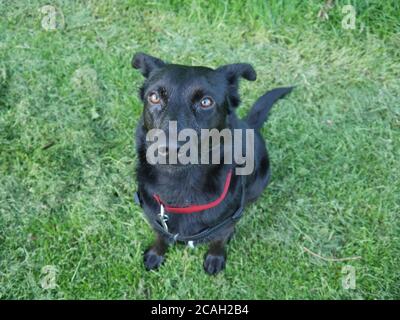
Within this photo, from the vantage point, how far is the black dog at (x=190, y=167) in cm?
227

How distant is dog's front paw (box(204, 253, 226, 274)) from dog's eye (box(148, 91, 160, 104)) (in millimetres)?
1263

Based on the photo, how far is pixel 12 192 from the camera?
3273 millimetres

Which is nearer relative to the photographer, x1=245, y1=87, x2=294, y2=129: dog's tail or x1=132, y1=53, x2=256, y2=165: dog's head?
x1=132, y1=53, x2=256, y2=165: dog's head

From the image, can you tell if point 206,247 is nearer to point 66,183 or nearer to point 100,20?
point 66,183

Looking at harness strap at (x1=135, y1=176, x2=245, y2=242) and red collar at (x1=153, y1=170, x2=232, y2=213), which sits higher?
red collar at (x1=153, y1=170, x2=232, y2=213)

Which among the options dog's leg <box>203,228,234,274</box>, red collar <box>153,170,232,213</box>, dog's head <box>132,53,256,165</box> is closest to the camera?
dog's head <box>132,53,256,165</box>

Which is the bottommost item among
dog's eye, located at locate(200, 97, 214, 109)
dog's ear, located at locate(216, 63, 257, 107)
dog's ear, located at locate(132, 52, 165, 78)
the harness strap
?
the harness strap

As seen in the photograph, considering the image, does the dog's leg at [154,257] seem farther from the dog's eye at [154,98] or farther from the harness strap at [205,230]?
the dog's eye at [154,98]

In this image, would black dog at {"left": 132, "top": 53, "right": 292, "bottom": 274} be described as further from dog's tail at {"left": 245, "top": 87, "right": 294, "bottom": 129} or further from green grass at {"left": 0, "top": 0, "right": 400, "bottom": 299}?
green grass at {"left": 0, "top": 0, "right": 400, "bottom": 299}

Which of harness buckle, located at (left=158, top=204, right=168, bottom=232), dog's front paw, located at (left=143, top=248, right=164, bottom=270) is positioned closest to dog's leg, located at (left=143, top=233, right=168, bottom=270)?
dog's front paw, located at (left=143, top=248, right=164, bottom=270)

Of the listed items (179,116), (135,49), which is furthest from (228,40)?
(179,116)

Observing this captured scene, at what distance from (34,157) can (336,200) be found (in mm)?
2429

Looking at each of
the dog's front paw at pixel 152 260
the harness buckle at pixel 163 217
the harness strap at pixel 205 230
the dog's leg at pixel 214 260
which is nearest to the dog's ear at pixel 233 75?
the harness strap at pixel 205 230

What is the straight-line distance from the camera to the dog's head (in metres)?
2.24
